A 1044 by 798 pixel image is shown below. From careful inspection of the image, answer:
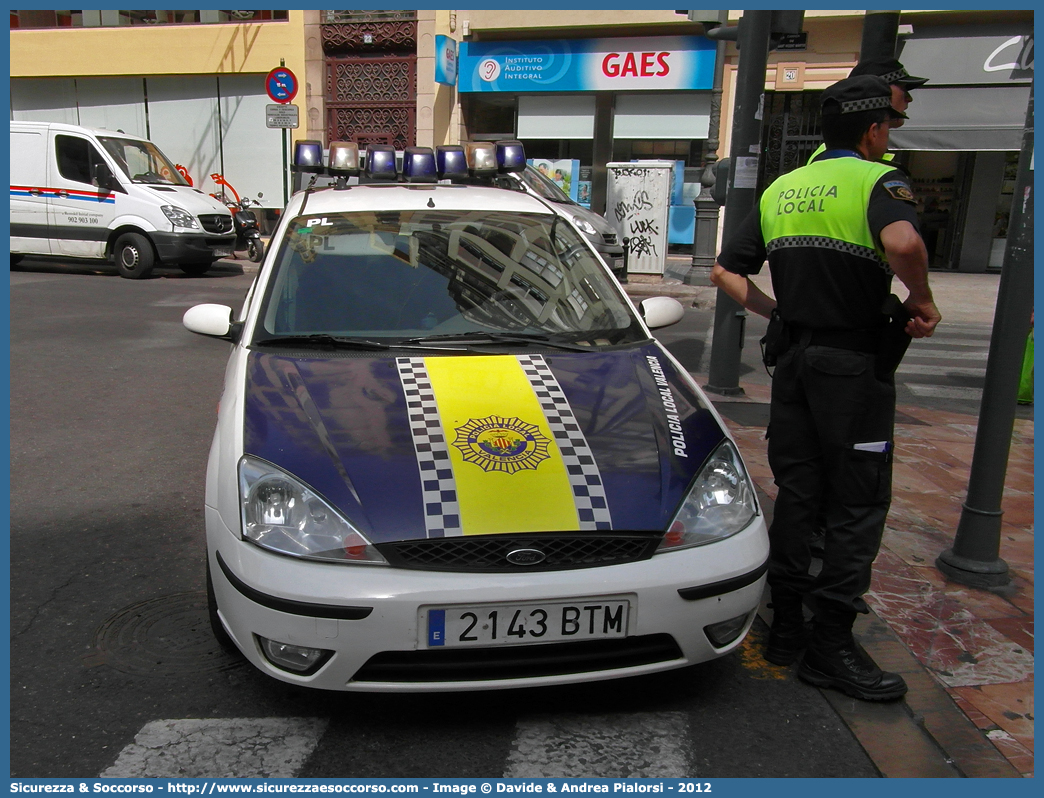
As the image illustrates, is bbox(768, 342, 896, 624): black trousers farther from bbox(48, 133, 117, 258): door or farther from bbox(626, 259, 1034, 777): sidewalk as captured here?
bbox(48, 133, 117, 258): door

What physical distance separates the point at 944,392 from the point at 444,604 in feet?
21.7

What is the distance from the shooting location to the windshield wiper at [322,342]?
3.53 metres

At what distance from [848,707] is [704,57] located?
1730 centimetres

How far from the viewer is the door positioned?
13.9 m

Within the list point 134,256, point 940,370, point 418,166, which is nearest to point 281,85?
point 134,256

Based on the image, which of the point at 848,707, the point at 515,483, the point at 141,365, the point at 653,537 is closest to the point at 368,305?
the point at 515,483

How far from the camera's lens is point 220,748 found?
2.71m

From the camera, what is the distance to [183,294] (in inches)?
491

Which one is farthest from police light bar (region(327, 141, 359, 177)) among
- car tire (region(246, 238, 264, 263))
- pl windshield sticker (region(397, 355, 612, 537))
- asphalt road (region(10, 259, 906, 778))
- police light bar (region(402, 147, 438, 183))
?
car tire (region(246, 238, 264, 263))

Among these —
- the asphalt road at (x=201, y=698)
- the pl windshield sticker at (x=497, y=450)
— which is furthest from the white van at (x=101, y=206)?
the pl windshield sticker at (x=497, y=450)

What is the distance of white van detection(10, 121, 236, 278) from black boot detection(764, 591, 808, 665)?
1233 centimetres

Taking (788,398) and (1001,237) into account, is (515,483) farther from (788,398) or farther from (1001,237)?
(1001,237)

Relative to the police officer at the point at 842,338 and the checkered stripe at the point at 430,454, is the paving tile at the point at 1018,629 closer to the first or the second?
the police officer at the point at 842,338

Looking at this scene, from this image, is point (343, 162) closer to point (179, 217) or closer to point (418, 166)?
point (418, 166)
